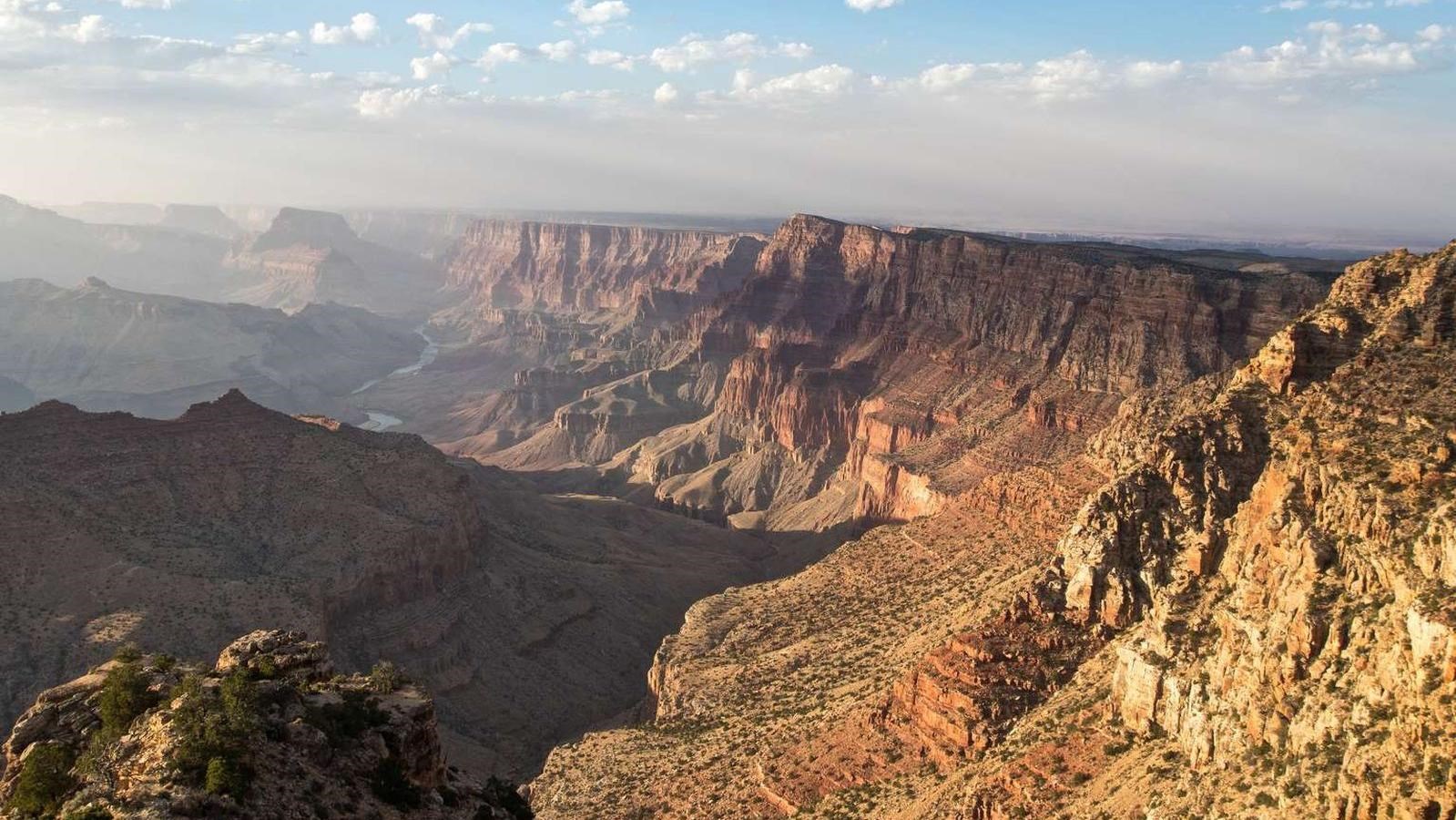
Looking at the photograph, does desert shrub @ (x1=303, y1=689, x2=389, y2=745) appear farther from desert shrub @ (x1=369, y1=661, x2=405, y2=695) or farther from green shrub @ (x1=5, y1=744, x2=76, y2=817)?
green shrub @ (x1=5, y1=744, x2=76, y2=817)

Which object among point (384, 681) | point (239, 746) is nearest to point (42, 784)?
point (239, 746)

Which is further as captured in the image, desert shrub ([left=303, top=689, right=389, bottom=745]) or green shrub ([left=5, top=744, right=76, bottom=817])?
desert shrub ([left=303, top=689, right=389, bottom=745])

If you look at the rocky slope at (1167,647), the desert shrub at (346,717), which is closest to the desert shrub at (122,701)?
the desert shrub at (346,717)

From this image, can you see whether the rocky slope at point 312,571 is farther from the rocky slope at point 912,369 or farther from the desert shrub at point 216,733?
the desert shrub at point 216,733

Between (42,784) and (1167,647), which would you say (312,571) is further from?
(1167,647)

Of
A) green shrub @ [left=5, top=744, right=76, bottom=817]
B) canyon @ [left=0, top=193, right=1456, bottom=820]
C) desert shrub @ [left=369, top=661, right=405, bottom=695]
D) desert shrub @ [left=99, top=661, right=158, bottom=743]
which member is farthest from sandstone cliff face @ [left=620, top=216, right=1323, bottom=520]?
green shrub @ [left=5, top=744, right=76, bottom=817]
